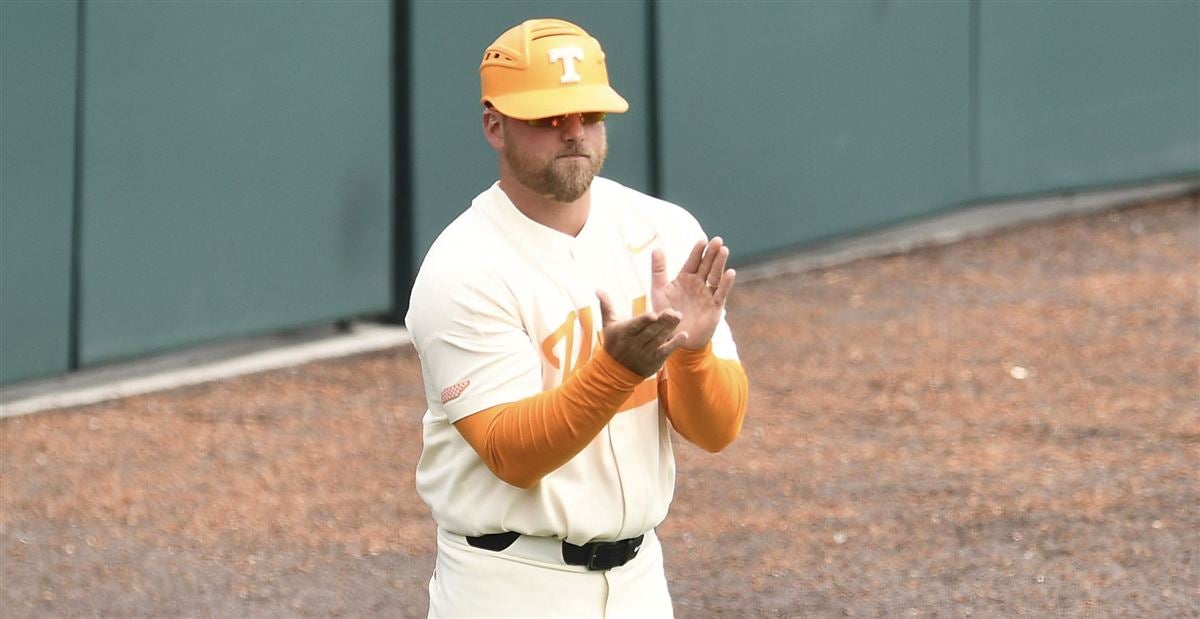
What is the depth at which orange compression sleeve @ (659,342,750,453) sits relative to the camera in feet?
11.5

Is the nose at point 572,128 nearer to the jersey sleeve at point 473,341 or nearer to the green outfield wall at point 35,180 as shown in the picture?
the jersey sleeve at point 473,341

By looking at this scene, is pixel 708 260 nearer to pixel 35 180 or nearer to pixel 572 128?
pixel 572 128

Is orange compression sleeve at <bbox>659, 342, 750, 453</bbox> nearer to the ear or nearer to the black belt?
the black belt

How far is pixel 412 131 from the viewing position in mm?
9336

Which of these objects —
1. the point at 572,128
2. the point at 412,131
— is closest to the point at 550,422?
the point at 572,128

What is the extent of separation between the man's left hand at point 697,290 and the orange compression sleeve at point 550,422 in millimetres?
171

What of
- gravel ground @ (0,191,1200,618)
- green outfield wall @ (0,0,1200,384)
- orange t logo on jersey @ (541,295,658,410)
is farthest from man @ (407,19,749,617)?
green outfield wall @ (0,0,1200,384)

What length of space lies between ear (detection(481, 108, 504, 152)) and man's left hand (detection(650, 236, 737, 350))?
0.43 meters

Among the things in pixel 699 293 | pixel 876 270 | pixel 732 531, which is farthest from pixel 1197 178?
pixel 699 293

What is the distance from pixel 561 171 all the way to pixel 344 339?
20.2 feet

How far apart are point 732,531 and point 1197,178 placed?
7537 mm

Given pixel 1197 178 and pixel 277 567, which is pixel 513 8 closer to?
pixel 277 567

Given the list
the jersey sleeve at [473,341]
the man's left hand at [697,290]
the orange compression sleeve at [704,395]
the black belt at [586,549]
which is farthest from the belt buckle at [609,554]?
the man's left hand at [697,290]

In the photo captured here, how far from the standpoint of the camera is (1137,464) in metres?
7.19
